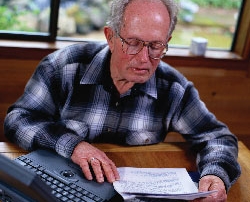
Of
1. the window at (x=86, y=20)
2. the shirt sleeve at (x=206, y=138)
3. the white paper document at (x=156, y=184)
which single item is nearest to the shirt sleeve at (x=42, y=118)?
the white paper document at (x=156, y=184)

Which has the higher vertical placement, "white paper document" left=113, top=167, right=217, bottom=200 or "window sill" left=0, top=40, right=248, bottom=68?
"window sill" left=0, top=40, right=248, bottom=68

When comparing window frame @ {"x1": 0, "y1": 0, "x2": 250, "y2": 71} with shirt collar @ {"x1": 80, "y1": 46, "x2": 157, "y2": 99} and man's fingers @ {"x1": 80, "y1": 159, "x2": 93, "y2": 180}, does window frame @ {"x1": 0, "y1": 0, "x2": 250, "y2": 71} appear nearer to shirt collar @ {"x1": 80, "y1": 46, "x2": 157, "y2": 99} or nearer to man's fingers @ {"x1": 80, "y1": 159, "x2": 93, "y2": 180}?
shirt collar @ {"x1": 80, "y1": 46, "x2": 157, "y2": 99}

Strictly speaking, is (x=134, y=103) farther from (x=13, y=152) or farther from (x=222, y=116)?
(x=222, y=116)

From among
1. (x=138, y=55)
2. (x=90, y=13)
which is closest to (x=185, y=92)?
(x=138, y=55)

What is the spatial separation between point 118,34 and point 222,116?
1.41 m

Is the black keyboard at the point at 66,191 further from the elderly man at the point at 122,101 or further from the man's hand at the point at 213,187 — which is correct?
the man's hand at the point at 213,187

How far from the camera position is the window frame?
2.26 metres

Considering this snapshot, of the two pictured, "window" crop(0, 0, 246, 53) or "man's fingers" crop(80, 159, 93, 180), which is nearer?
"man's fingers" crop(80, 159, 93, 180)

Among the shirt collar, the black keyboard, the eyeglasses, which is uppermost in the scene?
the eyeglasses

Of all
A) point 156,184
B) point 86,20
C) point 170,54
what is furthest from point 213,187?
point 86,20

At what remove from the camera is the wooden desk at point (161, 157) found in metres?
1.41

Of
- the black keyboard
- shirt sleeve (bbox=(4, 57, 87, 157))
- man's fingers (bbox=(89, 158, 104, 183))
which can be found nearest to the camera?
the black keyboard

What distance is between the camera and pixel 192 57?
248 centimetres

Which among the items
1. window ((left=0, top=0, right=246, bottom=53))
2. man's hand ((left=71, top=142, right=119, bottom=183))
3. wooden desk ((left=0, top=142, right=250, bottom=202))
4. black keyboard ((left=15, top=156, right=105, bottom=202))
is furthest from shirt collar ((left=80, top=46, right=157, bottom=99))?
window ((left=0, top=0, right=246, bottom=53))
